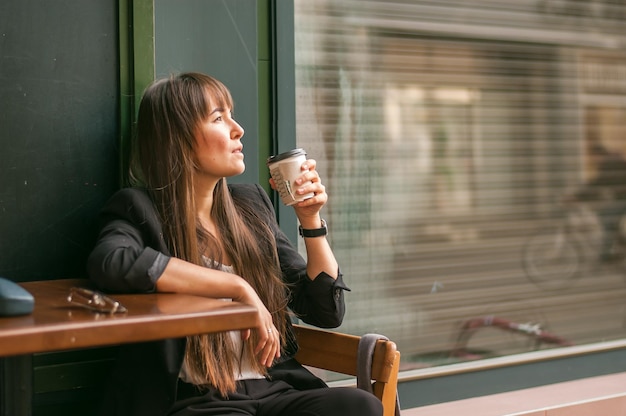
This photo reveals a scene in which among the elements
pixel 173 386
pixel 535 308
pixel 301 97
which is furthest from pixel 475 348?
pixel 173 386

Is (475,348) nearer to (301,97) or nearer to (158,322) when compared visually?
(301,97)

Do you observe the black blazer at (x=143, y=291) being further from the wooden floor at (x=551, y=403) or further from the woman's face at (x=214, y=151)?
the wooden floor at (x=551, y=403)

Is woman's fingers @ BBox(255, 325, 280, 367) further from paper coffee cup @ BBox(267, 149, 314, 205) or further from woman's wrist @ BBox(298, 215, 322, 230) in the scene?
woman's wrist @ BBox(298, 215, 322, 230)

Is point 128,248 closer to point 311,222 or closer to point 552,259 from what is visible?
point 311,222

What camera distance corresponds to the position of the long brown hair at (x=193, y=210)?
2.40 metres

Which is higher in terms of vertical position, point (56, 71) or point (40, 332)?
point (56, 71)

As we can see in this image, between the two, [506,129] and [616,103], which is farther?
[616,103]

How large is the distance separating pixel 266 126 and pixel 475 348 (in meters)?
1.40

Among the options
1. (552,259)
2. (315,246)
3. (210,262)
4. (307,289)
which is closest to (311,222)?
(315,246)

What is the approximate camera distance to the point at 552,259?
4.04 metres

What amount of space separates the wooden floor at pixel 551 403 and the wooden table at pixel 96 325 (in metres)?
1.85

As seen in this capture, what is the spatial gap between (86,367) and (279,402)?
71 cm

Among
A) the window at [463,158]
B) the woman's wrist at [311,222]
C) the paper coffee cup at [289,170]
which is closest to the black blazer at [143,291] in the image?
the woman's wrist at [311,222]

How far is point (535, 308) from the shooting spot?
3.98 m
